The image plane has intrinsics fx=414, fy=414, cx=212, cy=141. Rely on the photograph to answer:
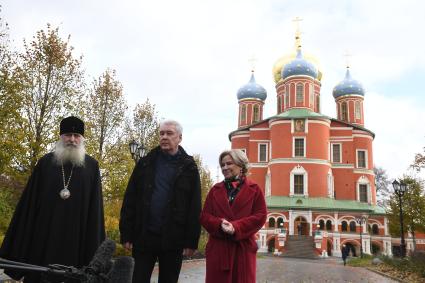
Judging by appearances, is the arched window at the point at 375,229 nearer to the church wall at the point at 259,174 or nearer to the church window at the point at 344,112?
the church wall at the point at 259,174

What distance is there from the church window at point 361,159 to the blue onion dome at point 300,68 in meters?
8.85

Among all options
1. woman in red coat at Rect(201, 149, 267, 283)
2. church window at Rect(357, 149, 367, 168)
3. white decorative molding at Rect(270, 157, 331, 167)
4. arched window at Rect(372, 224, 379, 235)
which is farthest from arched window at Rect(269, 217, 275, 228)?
woman in red coat at Rect(201, 149, 267, 283)

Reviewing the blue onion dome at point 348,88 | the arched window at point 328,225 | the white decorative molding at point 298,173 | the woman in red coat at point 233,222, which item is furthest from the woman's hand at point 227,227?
the blue onion dome at point 348,88

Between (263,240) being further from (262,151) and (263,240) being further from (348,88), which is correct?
(348,88)

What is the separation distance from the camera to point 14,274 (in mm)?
3074

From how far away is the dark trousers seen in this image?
408 cm

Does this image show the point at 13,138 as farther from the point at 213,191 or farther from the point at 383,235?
the point at 383,235

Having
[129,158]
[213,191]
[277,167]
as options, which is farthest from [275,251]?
[213,191]

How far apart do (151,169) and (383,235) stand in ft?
118

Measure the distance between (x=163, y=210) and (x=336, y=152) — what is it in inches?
1541

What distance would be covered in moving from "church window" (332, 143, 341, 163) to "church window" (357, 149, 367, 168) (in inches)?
77.0

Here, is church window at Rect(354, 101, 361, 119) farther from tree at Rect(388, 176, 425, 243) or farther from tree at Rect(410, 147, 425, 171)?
tree at Rect(410, 147, 425, 171)

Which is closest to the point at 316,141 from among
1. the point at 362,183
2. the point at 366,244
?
the point at 362,183

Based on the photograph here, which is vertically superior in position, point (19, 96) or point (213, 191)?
point (19, 96)
